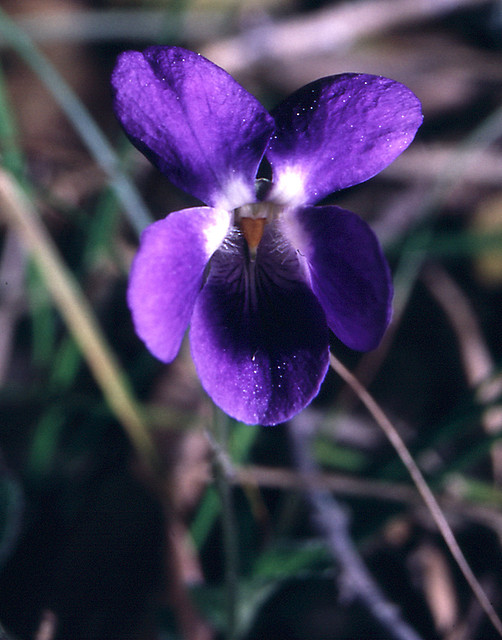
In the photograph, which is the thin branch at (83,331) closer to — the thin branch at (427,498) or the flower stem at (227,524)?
the flower stem at (227,524)

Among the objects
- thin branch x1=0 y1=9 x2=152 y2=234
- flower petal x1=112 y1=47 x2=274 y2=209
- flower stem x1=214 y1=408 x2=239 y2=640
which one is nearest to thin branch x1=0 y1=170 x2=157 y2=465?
thin branch x1=0 y1=9 x2=152 y2=234

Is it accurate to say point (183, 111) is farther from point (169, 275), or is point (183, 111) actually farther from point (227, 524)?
point (227, 524)

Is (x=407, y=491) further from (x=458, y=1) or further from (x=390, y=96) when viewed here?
(x=458, y=1)

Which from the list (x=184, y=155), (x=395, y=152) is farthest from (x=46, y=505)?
(x=395, y=152)

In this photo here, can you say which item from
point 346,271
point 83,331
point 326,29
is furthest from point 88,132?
point 326,29

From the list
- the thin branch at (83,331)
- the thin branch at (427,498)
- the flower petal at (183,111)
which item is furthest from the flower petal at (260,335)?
the thin branch at (83,331)

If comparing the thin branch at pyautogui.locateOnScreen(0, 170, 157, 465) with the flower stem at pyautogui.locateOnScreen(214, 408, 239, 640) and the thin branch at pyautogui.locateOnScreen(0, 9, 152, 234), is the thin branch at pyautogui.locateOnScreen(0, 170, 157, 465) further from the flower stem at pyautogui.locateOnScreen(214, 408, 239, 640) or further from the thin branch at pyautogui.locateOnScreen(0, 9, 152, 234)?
the flower stem at pyautogui.locateOnScreen(214, 408, 239, 640)
